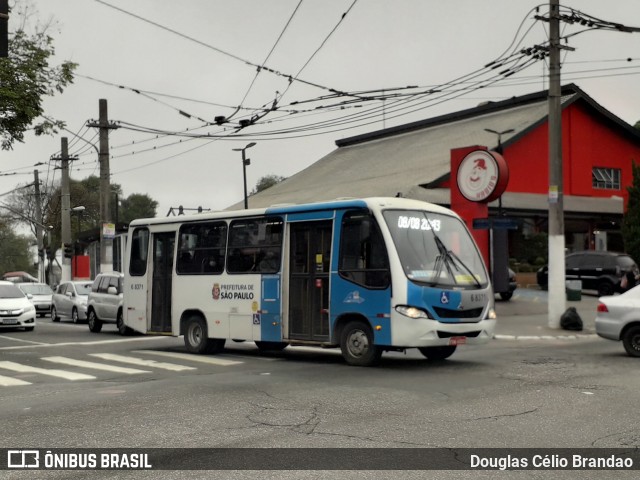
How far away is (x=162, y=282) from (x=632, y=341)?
10.3m

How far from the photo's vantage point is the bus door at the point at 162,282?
62.8ft

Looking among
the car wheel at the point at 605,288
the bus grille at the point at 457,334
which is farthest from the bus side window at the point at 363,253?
the car wheel at the point at 605,288

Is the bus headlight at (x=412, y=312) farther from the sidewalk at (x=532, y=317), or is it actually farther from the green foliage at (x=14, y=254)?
the green foliage at (x=14, y=254)

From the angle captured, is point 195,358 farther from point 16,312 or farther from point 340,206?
point 16,312

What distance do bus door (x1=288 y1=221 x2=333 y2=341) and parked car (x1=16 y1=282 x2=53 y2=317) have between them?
2492 cm

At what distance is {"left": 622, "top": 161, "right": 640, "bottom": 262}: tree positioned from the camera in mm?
38844

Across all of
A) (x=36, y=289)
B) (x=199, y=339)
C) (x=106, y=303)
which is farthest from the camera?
(x=36, y=289)

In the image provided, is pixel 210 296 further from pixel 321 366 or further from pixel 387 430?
pixel 387 430

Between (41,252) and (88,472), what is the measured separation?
67.0 meters

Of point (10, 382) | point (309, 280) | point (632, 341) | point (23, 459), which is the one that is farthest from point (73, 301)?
point (23, 459)

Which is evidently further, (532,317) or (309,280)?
(532,317)

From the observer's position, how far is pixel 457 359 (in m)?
16.2

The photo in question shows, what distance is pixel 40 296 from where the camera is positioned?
3878 cm

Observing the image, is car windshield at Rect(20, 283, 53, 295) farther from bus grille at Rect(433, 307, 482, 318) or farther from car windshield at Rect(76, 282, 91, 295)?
bus grille at Rect(433, 307, 482, 318)
